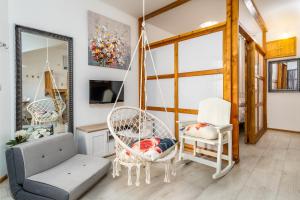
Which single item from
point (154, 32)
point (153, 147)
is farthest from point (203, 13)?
point (153, 147)

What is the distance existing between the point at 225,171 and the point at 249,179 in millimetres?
275

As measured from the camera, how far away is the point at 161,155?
1.70 meters

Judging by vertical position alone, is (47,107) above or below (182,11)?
below

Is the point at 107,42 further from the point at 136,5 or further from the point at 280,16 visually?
the point at 280,16

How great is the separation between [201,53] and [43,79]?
2519mm

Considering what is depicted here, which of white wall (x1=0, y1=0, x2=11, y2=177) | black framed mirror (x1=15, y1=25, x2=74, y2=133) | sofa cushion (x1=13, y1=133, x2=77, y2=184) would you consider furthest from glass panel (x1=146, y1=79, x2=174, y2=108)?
white wall (x1=0, y1=0, x2=11, y2=177)

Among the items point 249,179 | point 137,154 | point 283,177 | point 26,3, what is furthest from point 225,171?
point 26,3

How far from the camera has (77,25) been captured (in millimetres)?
2938

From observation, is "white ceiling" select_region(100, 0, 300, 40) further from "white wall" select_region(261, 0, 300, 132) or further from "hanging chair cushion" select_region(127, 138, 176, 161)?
"hanging chair cushion" select_region(127, 138, 176, 161)

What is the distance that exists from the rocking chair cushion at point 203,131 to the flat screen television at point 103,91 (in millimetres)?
1598

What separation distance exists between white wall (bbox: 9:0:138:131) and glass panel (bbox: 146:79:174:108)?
1.75ft

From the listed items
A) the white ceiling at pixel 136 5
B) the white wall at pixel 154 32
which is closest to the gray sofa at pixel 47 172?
the white ceiling at pixel 136 5

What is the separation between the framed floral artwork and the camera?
123 inches

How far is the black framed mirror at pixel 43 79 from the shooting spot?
7.65 ft
